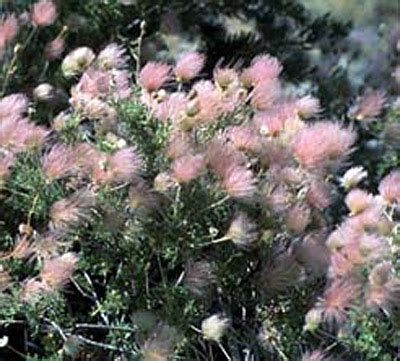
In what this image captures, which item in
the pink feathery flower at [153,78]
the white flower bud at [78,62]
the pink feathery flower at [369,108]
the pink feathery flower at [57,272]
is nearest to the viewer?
the pink feathery flower at [57,272]

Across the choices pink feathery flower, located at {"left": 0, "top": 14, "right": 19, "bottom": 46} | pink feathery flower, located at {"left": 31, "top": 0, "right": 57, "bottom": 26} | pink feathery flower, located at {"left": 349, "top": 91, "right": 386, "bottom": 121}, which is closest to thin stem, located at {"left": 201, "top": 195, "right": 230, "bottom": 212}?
pink feathery flower, located at {"left": 349, "top": 91, "right": 386, "bottom": 121}

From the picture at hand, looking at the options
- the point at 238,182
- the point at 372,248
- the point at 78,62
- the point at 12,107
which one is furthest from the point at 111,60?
the point at 372,248

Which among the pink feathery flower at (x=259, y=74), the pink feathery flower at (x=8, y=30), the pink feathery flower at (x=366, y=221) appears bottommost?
the pink feathery flower at (x=8, y=30)

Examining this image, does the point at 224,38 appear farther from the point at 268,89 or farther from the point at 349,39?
the point at 268,89

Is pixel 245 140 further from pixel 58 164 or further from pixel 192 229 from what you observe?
pixel 58 164

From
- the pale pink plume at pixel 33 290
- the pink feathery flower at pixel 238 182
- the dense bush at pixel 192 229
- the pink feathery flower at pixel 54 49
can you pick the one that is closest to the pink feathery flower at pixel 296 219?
the dense bush at pixel 192 229

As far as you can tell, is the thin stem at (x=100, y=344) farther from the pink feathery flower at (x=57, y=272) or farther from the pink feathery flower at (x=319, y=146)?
the pink feathery flower at (x=319, y=146)

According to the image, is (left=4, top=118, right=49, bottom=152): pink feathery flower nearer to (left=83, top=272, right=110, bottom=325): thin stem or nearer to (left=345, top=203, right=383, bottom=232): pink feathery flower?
(left=83, top=272, right=110, bottom=325): thin stem
